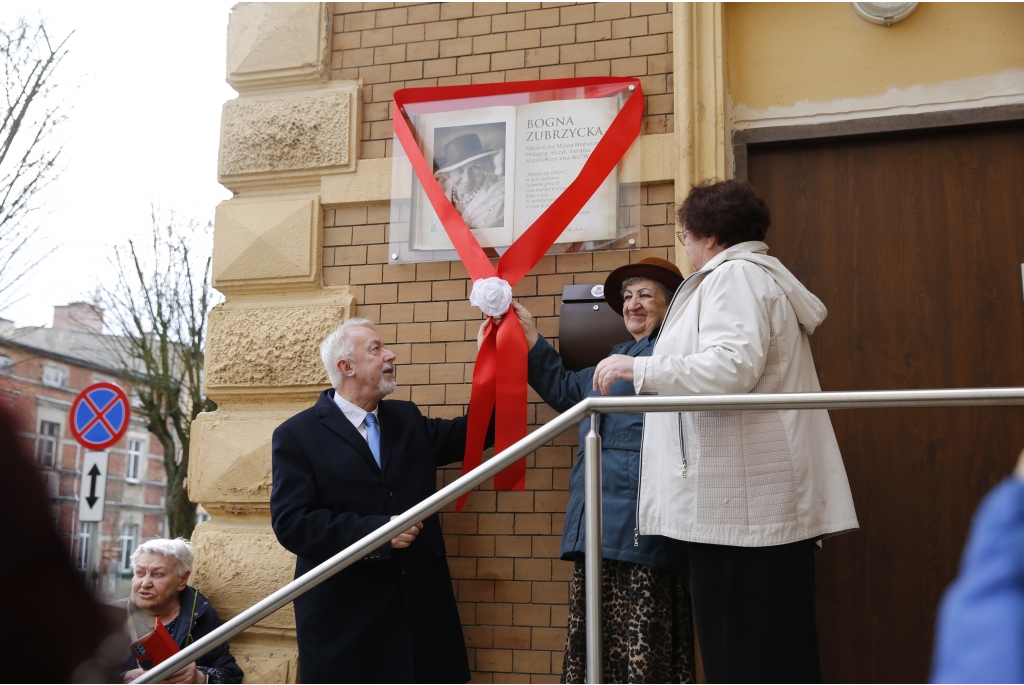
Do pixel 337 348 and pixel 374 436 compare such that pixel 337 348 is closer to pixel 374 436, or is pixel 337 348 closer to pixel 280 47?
pixel 374 436

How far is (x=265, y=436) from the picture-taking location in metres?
4.19

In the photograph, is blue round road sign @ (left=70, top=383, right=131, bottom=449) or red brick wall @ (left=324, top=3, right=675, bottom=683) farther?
blue round road sign @ (left=70, top=383, right=131, bottom=449)

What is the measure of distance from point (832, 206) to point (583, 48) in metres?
1.21

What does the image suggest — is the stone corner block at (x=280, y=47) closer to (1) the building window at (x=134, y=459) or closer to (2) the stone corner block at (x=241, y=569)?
(2) the stone corner block at (x=241, y=569)

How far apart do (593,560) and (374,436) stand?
1.56 meters

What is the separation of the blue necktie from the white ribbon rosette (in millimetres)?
588

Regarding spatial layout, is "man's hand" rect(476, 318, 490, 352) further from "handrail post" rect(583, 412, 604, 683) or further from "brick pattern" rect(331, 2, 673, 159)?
"handrail post" rect(583, 412, 604, 683)

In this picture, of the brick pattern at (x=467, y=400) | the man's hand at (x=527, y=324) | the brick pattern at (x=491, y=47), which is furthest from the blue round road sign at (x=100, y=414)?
the man's hand at (x=527, y=324)

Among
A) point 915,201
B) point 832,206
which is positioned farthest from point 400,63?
point 915,201

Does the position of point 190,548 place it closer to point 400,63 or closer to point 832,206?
point 400,63

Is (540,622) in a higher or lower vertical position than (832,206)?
lower

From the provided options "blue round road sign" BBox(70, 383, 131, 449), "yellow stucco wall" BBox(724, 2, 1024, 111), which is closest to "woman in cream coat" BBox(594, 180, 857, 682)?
"yellow stucco wall" BBox(724, 2, 1024, 111)

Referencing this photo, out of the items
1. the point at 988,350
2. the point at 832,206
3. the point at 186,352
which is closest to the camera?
the point at 988,350

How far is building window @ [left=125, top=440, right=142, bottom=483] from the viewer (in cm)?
3216
